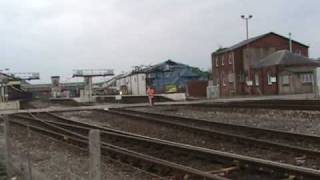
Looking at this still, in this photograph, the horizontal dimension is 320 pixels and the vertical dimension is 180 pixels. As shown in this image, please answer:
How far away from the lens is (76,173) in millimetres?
11906

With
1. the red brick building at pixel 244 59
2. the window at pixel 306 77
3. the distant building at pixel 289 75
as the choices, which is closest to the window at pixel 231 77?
the red brick building at pixel 244 59

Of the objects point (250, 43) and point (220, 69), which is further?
point (220, 69)

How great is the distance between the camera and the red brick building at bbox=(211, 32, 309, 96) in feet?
240

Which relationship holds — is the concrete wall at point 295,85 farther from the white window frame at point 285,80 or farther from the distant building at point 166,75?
the distant building at point 166,75

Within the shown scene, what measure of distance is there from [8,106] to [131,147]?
146 ft

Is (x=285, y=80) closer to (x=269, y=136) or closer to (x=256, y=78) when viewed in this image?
(x=256, y=78)

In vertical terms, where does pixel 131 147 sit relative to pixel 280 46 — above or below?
below

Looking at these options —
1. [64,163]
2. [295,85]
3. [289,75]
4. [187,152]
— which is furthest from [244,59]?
[64,163]

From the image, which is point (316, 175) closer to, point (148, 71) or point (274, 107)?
point (274, 107)

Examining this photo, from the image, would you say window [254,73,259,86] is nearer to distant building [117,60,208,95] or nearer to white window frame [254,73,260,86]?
white window frame [254,73,260,86]

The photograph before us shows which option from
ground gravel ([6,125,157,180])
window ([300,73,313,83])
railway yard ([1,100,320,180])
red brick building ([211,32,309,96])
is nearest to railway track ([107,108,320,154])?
railway yard ([1,100,320,180])

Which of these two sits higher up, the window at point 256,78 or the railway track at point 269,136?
the window at point 256,78

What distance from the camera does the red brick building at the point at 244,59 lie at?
73.1m

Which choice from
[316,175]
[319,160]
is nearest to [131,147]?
[319,160]
